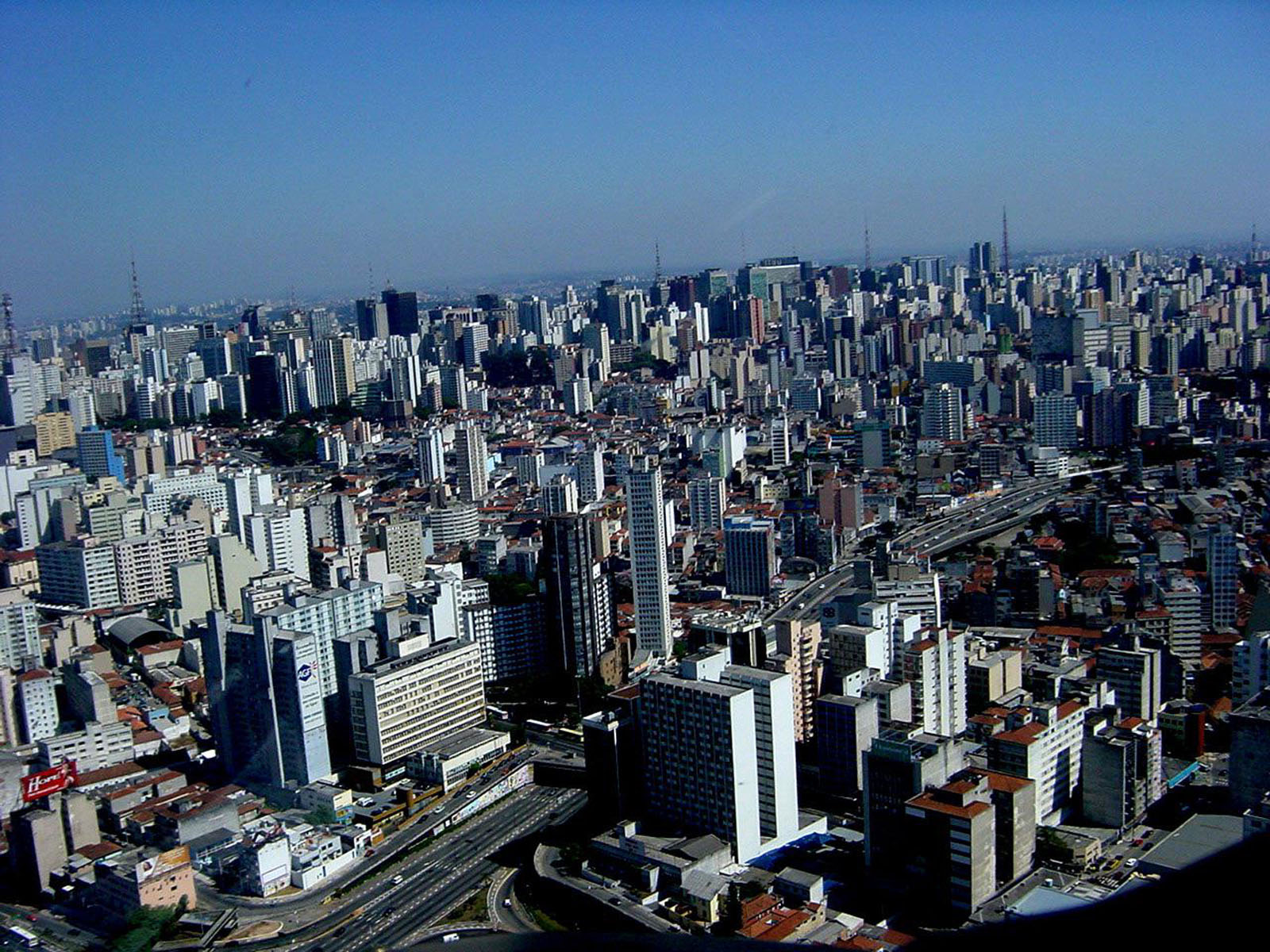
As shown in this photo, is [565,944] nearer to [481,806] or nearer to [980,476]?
[481,806]

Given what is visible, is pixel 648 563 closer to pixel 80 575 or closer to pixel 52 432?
pixel 80 575

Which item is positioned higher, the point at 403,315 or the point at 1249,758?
the point at 403,315

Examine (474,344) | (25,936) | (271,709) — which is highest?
(474,344)

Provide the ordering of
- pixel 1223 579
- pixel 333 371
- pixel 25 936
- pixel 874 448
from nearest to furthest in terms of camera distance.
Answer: pixel 25 936 → pixel 1223 579 → pixel 874 448 → pixel 333 371

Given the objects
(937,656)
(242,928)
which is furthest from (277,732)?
(937,656)

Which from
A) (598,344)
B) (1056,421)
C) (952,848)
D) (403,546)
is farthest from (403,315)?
(952,848)

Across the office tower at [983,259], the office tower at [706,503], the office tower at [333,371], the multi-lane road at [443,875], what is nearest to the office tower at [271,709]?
the multi-lane road at [443,875]

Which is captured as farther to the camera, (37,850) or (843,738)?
(843,738)

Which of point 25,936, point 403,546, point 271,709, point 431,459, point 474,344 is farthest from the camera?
point 474,344
